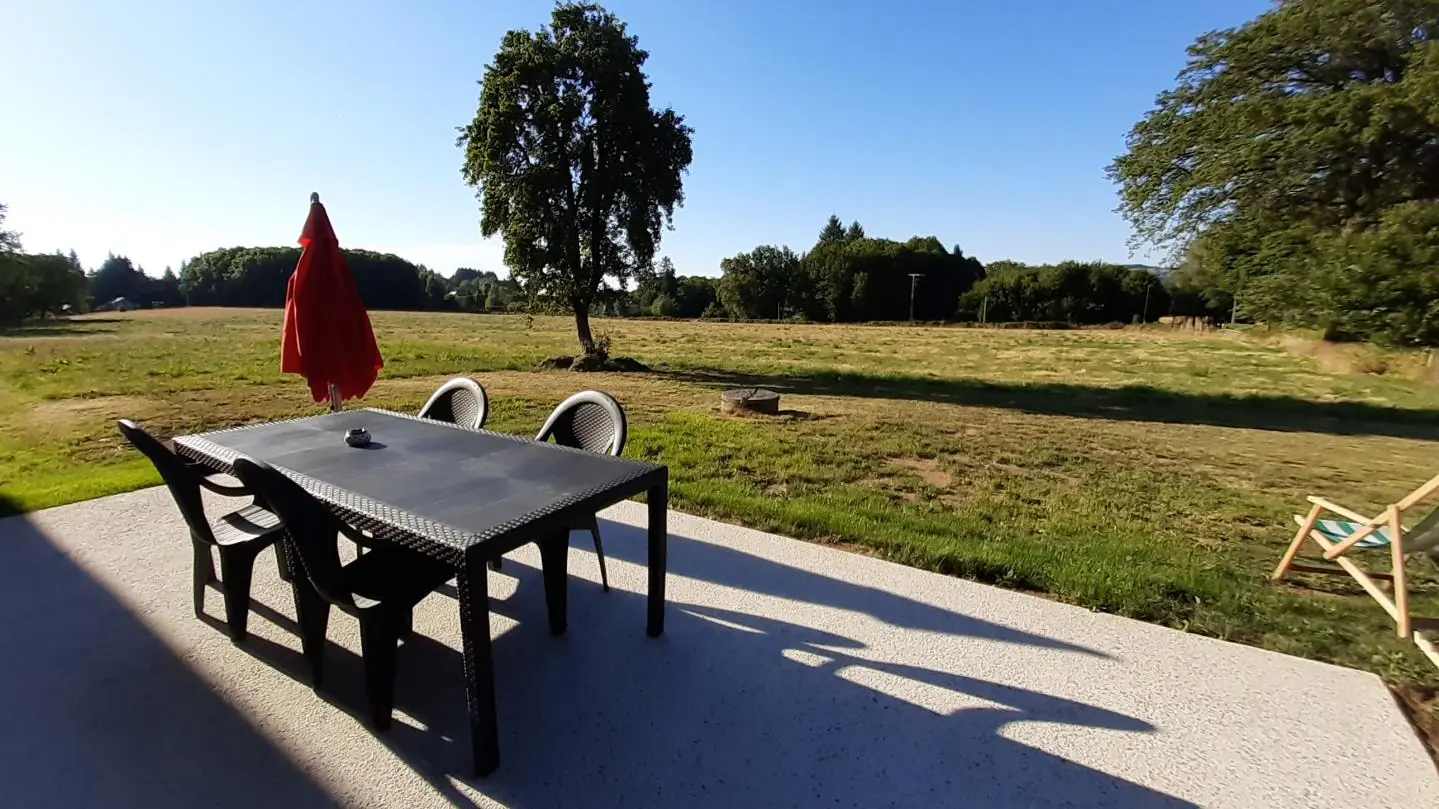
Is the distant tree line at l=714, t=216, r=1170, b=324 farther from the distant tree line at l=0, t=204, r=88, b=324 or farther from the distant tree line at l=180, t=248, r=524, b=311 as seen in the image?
the distant tree line at l=0, t=204, r=88, b=324

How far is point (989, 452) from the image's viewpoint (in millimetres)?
6996

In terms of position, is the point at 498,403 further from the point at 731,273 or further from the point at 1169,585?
the point at 731,273

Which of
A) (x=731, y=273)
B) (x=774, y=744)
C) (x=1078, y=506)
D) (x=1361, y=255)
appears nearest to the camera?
(x=774, y=744)

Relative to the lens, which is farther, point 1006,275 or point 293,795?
point 1006,275

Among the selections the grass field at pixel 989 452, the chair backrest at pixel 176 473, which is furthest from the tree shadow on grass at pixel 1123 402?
the chair backrest at pixel 176 473

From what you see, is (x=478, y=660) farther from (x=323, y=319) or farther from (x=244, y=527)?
(x=323, y=319)

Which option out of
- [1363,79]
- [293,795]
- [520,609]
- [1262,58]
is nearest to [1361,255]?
[1363,79]

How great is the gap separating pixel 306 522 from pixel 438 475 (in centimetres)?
60

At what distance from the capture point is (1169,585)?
3279 millimetres

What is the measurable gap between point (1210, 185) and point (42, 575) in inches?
496

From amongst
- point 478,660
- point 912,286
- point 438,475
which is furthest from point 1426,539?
point 912,286

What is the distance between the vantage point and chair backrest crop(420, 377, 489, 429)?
4.13 m

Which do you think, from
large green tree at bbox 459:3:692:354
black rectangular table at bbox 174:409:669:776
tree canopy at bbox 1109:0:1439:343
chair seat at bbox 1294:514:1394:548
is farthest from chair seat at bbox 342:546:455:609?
large green tree at bbox 459:3:692:354

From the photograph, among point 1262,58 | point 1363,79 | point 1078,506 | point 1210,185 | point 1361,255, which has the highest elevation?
point 1262,58
